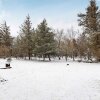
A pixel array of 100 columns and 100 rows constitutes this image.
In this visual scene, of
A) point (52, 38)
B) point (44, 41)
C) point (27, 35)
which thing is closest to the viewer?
point (44, 41)

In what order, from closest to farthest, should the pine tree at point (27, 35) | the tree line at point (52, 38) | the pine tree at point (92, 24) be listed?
the pine tree at point (92, 24) → the tree line at point (52, 38) → the pine tree at point (27, 35)

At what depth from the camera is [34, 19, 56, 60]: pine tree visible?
48.1 m

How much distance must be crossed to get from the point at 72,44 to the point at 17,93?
168 ft

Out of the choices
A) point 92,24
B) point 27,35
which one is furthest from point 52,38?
point 92,24

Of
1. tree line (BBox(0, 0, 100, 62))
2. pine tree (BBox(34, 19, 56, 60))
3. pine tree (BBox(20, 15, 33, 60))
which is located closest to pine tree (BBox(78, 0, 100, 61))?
tree line (BBox(0, 0, 100, 62))

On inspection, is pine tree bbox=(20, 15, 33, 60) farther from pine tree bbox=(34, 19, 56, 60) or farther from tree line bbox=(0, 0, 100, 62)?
pine tree bbox=(34, 19, 56, 60)

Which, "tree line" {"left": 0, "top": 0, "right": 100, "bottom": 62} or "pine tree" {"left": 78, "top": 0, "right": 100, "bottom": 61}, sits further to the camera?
"tree line" {"left": 0, "top": 0, "right": 100, "bottom": 62}

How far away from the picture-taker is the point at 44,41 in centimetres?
4841

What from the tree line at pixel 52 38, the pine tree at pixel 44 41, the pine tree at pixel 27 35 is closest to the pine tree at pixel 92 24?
the tree line at pixel 52 38

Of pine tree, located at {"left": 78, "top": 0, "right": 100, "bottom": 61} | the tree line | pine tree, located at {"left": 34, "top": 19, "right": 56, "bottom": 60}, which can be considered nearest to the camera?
pine tree, located at {"left": 78, "top": 0, "right": 100, "bottom": 61}

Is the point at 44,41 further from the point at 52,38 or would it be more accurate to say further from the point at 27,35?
the point at 27,35

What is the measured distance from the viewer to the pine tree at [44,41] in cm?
4809

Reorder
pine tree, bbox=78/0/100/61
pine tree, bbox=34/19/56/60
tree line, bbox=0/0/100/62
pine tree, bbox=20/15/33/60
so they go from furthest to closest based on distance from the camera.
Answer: pine tree, bbox=20/15/33/60 < pine tree, bbox=34/19/56/60 < tree line, bbox=0/0/100/62 < pine tree, bbox=78/0/100/61

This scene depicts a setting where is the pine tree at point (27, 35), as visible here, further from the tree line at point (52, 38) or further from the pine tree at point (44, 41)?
the pine tree at point (44, 41)
